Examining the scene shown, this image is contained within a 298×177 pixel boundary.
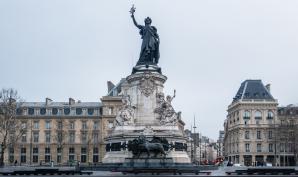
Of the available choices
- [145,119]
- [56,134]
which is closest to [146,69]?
[145,119]

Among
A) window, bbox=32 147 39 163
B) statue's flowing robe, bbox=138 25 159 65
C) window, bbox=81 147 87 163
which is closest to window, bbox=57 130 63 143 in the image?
window, bbox=81 147 87 163

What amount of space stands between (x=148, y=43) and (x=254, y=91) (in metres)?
70.3

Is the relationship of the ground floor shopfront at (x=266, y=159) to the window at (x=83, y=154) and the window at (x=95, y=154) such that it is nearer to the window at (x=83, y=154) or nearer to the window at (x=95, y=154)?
the window at (x=95, y=154)

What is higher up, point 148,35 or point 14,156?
point 148,35

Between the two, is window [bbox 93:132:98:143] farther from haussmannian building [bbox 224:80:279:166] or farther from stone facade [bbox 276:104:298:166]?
stone facade [bbox 276:104:298:166]

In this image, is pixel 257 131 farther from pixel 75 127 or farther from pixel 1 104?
pixel 1 104

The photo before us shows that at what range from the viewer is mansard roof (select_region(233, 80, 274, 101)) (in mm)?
127250

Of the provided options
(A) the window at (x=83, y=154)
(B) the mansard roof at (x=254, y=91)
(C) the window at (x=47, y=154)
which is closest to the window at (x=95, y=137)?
(A) the window at (x=83, y=154)

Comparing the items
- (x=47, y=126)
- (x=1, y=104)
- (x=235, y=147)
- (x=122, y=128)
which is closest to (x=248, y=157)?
(x=235, y=147)

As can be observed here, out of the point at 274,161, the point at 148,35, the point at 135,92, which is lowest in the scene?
the point at 274,161

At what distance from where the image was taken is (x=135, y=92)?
60719mm

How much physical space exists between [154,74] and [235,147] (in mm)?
74807

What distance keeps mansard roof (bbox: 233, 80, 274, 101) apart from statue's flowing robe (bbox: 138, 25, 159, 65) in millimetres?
67503

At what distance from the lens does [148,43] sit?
63375 mm
